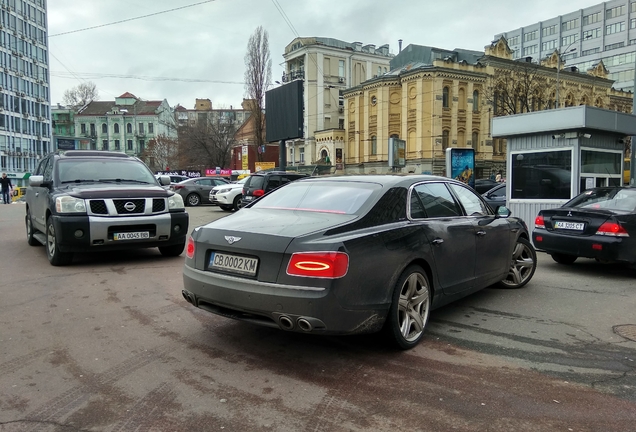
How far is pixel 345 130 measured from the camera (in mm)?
58500

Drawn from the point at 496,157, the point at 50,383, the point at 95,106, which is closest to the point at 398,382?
the point at 50,383

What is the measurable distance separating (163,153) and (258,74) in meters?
37.2

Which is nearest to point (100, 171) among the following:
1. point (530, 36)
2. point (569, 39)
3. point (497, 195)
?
point (497, 195)

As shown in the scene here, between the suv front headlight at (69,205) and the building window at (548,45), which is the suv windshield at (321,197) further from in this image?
the building window at (548,45)

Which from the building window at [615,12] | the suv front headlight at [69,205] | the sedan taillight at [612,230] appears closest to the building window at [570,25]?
the building window at [615,12]

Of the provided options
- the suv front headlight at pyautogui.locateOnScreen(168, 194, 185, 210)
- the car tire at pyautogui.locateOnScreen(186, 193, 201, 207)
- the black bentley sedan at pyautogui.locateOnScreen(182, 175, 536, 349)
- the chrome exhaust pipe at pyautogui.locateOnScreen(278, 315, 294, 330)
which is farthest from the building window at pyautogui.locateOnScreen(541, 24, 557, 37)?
the chrome exhaust pipe at pyautogui.locateOnScreen(278, 315, 294, 330)

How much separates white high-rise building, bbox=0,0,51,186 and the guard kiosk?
242ft

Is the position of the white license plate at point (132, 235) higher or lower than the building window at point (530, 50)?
lower

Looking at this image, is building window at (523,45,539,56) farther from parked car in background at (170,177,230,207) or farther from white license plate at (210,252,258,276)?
white license plate at (210,252,258,276)

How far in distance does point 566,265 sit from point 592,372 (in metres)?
5.39

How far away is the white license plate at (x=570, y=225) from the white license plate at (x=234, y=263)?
234 inches

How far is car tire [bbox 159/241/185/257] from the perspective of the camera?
8.95m

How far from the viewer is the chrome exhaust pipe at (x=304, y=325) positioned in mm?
3686

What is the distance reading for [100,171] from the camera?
8930mm
